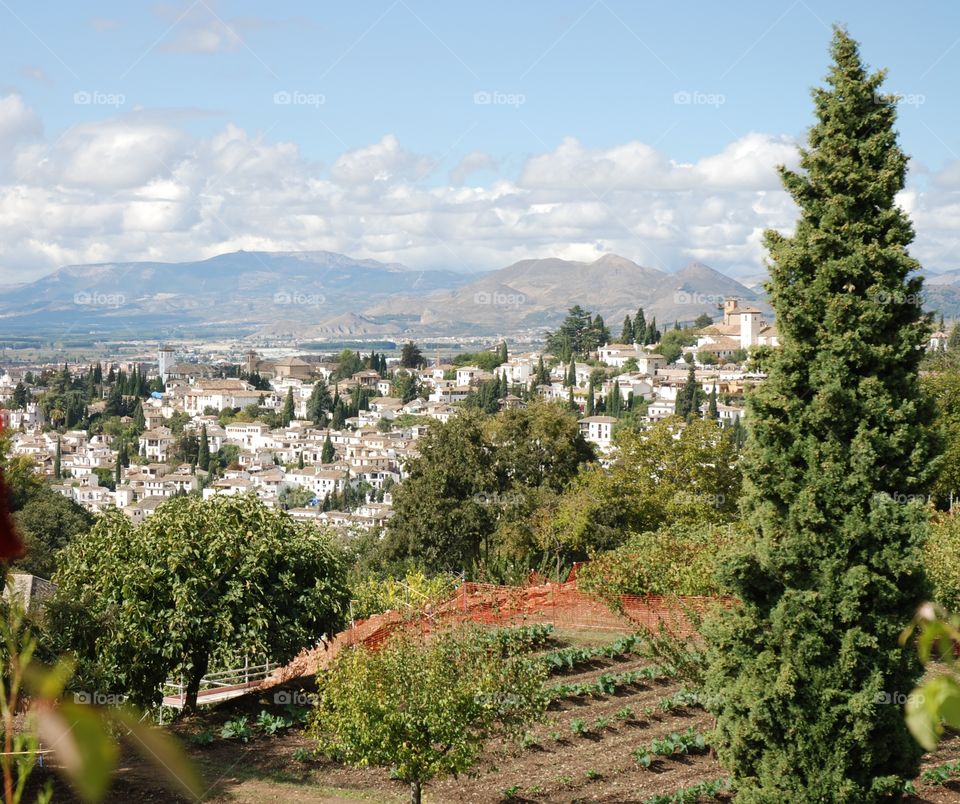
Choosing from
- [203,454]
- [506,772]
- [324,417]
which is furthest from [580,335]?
[506,772]

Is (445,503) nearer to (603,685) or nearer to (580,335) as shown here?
(603,685)

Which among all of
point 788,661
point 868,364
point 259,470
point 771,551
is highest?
point 868,364

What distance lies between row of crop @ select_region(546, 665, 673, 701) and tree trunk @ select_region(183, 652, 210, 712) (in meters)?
4.20

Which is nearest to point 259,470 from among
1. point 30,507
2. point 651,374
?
point 651,374

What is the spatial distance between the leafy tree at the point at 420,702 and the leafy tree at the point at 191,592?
2.68 metres

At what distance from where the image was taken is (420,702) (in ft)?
28.5

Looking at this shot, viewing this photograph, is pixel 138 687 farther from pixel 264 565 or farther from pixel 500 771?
pixel 500 771

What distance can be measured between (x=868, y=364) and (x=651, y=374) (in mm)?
113112

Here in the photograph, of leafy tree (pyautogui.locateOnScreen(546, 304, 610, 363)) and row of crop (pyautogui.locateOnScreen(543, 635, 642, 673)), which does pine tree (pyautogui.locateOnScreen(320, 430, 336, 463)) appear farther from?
row of crop (pyautogui.locateOnScreen(543, 635, 642, 673))

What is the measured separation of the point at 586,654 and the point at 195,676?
5.27 metres

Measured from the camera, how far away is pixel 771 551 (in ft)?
29.5

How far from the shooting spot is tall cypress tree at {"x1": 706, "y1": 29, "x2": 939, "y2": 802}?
879 cm

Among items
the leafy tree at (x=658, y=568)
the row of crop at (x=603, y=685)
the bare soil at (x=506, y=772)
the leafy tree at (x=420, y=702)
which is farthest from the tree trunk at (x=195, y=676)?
the leafy tree at (x=658, y=568)

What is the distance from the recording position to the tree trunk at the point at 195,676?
1230cm
